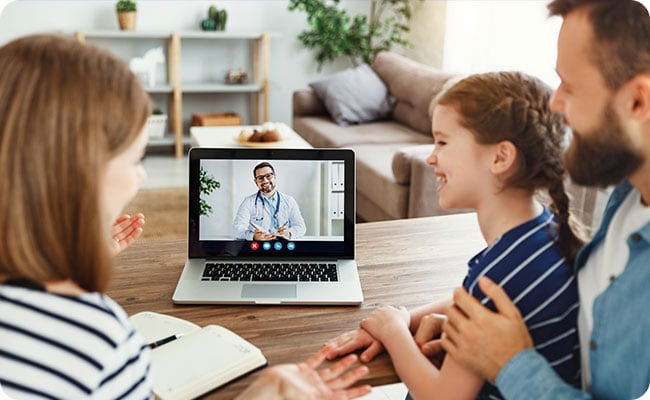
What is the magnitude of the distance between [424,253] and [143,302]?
654 mm

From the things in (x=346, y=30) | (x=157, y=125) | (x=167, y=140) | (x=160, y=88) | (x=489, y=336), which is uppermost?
(x=346, y=30)

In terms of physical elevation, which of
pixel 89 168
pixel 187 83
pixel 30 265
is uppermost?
pixel 89 168

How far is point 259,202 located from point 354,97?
3.29 m

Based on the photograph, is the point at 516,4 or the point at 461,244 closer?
the point at 461,244

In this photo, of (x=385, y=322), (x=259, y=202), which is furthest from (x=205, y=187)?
(x=385, y=322)

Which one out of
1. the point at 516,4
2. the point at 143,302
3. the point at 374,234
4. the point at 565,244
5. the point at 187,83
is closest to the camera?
the point at 565,244

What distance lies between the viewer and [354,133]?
4387 mm

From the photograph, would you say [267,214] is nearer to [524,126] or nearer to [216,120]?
[524,126]

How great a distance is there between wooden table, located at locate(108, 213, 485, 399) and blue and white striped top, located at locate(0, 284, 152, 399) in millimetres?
261

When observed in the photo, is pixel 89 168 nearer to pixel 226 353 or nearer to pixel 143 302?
pixel 226 353

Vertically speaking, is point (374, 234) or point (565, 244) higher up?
point (565, 244)

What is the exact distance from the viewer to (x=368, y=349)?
118cm

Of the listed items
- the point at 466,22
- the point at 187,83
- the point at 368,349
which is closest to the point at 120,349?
the point at 368,349

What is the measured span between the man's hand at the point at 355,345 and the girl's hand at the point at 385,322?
0.04 feet
